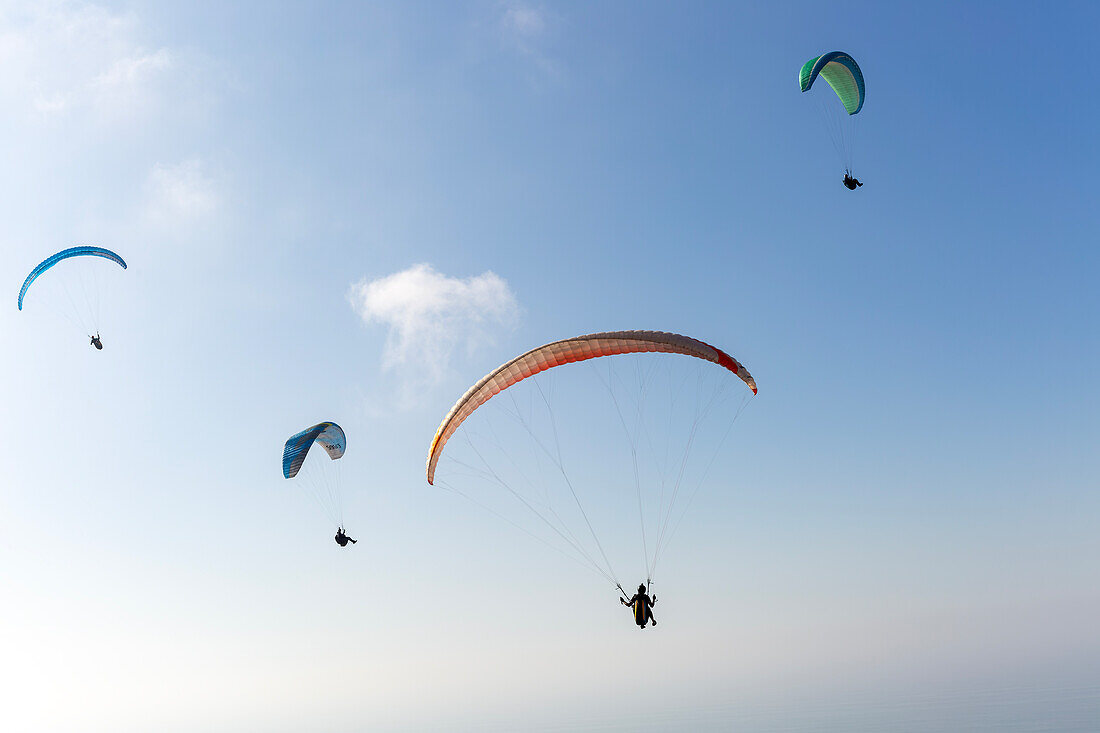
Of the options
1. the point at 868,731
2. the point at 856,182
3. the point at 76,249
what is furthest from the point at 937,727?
the point at 76,249

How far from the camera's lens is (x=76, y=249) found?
28656mm

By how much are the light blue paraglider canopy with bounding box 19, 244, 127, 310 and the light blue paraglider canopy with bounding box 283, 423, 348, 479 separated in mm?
11196

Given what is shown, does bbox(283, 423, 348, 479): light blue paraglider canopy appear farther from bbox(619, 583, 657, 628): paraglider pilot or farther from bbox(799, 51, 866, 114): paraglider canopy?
Answer: bbox(799, 51, 866, 114): paraglider canopy

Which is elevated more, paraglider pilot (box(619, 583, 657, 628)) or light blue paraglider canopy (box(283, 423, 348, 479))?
light blue paraglider canopy (box(283, 423, 348, 479))

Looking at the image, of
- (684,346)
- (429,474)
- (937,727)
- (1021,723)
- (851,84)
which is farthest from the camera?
(937,727)

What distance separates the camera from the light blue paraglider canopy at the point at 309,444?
88.0 ft

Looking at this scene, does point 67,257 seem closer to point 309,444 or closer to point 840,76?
point 309,444

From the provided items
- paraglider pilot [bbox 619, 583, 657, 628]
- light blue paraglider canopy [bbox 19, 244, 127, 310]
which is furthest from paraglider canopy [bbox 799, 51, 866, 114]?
light blue paraglider canopy [bbox 19, 244, 127, 310]

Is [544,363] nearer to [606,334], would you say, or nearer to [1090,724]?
[606,334]

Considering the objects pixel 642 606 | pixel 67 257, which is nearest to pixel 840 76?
pixel 642 606

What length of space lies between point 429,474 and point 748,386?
9116mm

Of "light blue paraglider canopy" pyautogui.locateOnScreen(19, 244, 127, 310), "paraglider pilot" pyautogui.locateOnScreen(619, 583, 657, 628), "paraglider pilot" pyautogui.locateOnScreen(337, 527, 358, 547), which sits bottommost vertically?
"paraglider pilot" pyautogui.locateOnScreen(619, 583, 657, 628)

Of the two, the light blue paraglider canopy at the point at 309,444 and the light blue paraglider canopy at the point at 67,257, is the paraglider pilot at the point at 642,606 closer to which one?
the light blue paraglider canopy at the point at 309,444

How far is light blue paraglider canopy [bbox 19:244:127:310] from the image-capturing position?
93.9 ft
